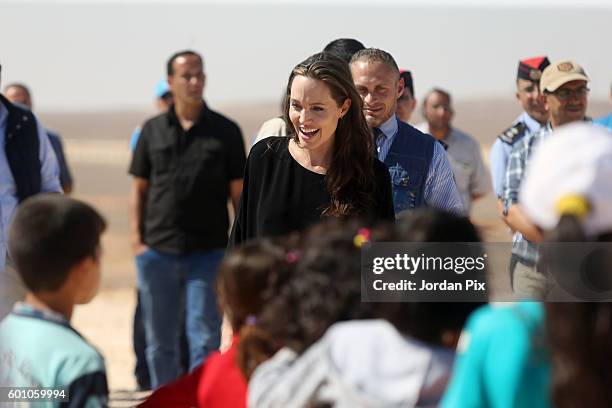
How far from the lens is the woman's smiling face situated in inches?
177

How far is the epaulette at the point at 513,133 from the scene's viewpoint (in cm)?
662

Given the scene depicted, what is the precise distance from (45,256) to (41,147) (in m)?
2.50

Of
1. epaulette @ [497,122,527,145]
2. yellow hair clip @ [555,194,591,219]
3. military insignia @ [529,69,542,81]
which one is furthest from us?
military insignia @ [529,69,542,81]

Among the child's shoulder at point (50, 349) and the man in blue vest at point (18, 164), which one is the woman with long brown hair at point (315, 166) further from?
the man in blue vest at point (18, 164)

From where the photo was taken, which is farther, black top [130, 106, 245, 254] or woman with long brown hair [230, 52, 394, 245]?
black top [130, 106, 245, 254]

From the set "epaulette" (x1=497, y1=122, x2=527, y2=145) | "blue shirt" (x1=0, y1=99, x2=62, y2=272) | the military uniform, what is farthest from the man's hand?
"epaulette" (x1=497, y1=122, x2=527, y2=145)

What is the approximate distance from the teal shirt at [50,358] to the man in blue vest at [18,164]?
2197 millimetres

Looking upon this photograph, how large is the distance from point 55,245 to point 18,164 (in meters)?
2.39

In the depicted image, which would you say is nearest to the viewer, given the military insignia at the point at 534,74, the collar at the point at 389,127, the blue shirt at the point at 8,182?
the collar at the point at 389,127

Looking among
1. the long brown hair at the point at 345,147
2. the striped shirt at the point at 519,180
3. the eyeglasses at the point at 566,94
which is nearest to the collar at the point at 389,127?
the long brown hair at the point at 345,147

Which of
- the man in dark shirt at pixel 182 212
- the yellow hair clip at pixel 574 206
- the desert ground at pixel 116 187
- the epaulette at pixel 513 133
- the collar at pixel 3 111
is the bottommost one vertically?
the desert ground at pixel 116 187

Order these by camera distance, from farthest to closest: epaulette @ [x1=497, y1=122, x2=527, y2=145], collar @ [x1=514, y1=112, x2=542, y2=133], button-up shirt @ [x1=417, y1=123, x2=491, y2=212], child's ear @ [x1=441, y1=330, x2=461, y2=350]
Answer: button-up shirt @ [x1=417, y1=123, x2=491, y2=212]
collar @ [x1=514, y1=112, x2=542, y2=133]
epaulette @ [x1=497, y1=122, x2=527, y2=145]
child's ear @ [x1=441, y1=330, x2=461, y2=350]

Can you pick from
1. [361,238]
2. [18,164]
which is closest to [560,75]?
[18,164]

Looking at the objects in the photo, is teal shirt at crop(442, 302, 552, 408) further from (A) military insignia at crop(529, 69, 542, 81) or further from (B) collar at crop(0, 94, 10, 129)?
(A) military insignia at crop(529, 69, 542, 81)
